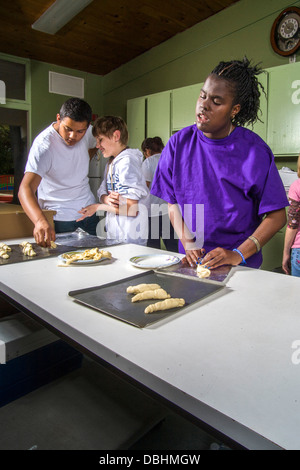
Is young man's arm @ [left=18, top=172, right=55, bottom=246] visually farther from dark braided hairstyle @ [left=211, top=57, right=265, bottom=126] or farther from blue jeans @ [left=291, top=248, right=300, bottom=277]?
blue jeans @ [left=291, top=248, right=300, bottom=277]

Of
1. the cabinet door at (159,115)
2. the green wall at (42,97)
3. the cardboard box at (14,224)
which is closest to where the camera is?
the cardboard box at (14,224)

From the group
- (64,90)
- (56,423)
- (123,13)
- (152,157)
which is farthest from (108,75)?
(56,423)

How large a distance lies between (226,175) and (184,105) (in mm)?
3035

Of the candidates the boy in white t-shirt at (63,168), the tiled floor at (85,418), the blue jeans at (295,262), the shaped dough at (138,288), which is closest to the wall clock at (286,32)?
the blue jeans at (295,262)

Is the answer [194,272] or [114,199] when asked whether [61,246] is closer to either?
[114,199]

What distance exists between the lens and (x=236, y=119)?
1497mm

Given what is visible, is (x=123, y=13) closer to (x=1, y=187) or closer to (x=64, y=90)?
(x=64, y=90)

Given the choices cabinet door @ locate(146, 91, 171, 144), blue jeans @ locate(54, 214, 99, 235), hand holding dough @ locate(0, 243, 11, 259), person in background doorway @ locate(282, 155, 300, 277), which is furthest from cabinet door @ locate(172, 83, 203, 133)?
hand holding dough @ locate(0, 243, 11, 259)

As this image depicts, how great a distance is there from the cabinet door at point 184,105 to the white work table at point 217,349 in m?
3.34

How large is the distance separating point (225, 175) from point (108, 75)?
4.99 meters

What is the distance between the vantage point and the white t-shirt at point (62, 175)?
1991 millimetres

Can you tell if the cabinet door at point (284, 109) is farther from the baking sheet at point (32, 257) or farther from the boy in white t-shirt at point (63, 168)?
the baking sheet at point (32, 257)

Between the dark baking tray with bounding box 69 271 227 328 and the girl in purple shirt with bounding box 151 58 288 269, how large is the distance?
217 millimetres

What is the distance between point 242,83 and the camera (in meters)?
1.40
